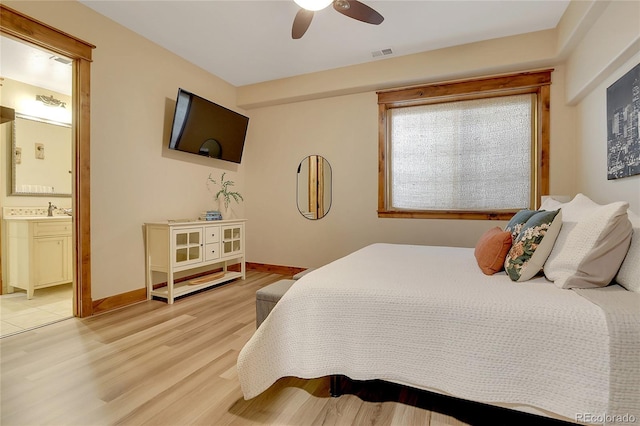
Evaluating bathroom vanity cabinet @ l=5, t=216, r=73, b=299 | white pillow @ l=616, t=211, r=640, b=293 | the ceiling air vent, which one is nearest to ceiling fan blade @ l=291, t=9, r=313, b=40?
the ceiling air vent

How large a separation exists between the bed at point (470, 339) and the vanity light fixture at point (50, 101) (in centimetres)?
450

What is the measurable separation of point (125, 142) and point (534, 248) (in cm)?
351

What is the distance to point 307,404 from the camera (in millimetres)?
1518

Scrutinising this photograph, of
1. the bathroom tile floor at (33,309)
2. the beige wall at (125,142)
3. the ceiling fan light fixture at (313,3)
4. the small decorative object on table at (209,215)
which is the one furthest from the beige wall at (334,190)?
the bathroom tile floor at (33,309)

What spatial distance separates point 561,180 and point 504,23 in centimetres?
170

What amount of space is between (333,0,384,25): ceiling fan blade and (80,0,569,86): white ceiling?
477 mm

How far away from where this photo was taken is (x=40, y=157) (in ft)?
12.7

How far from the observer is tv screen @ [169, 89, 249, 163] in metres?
3.45

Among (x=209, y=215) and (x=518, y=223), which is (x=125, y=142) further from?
(x=518, y=223)

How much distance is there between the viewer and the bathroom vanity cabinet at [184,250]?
3129 millimetres

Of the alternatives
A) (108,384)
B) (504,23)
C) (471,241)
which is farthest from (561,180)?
(108,384)

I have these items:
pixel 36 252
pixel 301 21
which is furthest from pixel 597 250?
pixel 36 252

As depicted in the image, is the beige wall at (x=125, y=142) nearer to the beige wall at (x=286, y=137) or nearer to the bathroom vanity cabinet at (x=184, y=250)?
the beige wall at (x=286, y=137)

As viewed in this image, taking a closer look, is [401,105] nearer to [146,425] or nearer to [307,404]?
[307,404]
